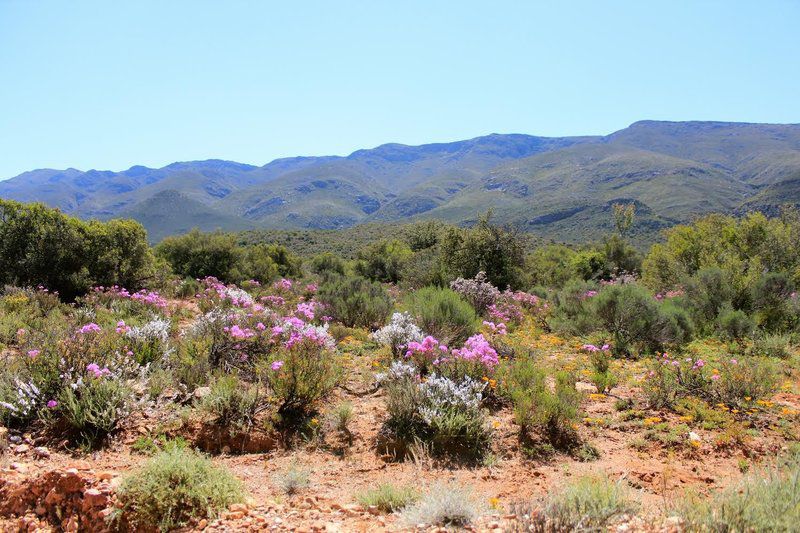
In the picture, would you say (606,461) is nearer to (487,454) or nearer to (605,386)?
(487,454)

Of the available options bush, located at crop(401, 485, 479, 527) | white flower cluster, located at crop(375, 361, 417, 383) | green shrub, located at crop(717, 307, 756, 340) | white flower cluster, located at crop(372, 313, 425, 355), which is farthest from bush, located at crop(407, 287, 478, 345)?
green shrub, located at crop(717, 307, 756, 340)

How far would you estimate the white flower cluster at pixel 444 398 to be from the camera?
5109mm

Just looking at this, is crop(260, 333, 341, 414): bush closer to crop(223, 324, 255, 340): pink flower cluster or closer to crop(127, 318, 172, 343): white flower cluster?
crop(223, 324, 255, 340): pink flower cluster

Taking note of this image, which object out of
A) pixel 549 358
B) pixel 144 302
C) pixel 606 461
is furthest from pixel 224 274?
pixel 606 461

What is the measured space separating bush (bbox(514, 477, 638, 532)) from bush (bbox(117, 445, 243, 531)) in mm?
2323

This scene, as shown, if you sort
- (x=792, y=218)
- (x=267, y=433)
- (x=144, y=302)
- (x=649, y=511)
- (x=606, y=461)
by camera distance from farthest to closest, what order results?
(x=792, y=218), (x=144, y=302), (x=267, y=433), (x=606, y=461), (x=649, y=511)

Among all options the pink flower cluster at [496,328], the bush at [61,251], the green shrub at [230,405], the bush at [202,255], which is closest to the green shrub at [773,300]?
the pink flower cluster at [496,328]

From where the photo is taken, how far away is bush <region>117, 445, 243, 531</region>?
3.49 meters

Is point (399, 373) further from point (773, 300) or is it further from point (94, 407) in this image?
point (773, 300)

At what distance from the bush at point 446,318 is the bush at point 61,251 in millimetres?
10239

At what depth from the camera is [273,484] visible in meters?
4.21

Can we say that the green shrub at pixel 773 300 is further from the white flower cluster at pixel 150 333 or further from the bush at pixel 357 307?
the white flower cluster at pixel 150 333

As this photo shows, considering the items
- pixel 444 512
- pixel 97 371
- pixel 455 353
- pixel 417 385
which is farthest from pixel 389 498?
pixel 97 371

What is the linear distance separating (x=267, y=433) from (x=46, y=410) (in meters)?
2.35
